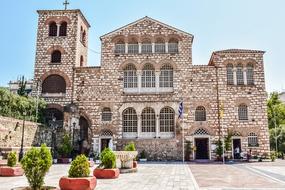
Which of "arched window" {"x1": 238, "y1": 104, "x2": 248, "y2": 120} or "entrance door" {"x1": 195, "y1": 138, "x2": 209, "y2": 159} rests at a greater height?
"arched window" {"x1": 238, "y1": 104, "x2": 248, "y2": 120}

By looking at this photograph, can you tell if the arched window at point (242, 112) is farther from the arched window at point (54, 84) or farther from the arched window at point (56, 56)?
the arched window at point (56, 56)

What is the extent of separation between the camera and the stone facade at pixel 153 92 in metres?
28.8

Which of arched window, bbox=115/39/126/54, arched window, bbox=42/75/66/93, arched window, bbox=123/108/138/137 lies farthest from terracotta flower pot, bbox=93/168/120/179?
arched window, bbox=115/39/126/54

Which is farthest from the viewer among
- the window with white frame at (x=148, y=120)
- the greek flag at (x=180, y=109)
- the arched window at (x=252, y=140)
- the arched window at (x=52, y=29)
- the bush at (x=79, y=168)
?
the arched window at (x=52, y=29)

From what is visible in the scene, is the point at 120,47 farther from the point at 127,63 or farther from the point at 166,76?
the point at 166,76

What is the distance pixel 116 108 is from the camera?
29719mm

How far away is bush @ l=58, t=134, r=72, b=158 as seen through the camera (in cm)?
2736

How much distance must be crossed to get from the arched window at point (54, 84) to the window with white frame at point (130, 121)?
23.5 feet

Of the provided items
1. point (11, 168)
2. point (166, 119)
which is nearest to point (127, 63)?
point (166, 119)

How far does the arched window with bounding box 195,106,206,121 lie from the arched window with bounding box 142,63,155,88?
5.20 m

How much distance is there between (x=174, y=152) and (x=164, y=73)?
820cm

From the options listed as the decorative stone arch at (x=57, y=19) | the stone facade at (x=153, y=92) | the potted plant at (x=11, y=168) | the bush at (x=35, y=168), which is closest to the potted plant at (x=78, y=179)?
the bush at (x=35, y=168)

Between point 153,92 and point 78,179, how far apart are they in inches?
805

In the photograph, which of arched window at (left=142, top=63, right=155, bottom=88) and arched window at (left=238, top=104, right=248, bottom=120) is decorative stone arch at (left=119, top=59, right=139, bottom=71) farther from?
arched window at (left=238, top=104, right=248, bottom=120)
